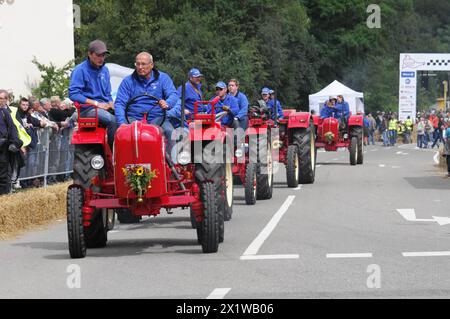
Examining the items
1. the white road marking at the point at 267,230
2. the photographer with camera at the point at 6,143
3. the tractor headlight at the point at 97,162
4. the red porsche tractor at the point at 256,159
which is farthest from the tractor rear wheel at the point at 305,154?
the tractor headlight at the point at 97,162

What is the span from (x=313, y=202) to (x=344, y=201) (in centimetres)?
55

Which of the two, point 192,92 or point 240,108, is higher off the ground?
point 192,92

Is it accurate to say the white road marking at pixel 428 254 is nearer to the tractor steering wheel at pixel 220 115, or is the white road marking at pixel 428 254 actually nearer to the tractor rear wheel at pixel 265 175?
the tractor steering wheel at pixel 220 115

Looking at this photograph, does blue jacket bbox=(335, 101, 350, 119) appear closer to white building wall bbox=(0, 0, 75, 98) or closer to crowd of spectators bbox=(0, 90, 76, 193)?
white building wall bbox=(0, 0, 75, 98)

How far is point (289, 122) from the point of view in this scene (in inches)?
1027

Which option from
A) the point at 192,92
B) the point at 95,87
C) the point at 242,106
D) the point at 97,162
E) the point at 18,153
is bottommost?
the point at 18,153

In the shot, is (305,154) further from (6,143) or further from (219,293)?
(219,293)

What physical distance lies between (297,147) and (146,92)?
11.8 metres

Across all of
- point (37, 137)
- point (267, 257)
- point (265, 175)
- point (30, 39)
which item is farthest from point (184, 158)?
point (30, 39)

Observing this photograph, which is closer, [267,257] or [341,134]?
[267,257]

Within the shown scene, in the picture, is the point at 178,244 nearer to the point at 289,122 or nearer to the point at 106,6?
the point at 289,122

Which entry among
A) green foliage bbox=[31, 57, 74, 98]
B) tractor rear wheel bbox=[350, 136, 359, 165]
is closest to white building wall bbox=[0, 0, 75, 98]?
green foliage bbox=[31, 57, 74, 98]

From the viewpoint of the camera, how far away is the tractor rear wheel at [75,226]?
42.3 ft

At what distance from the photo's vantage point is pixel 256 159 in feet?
69.2
